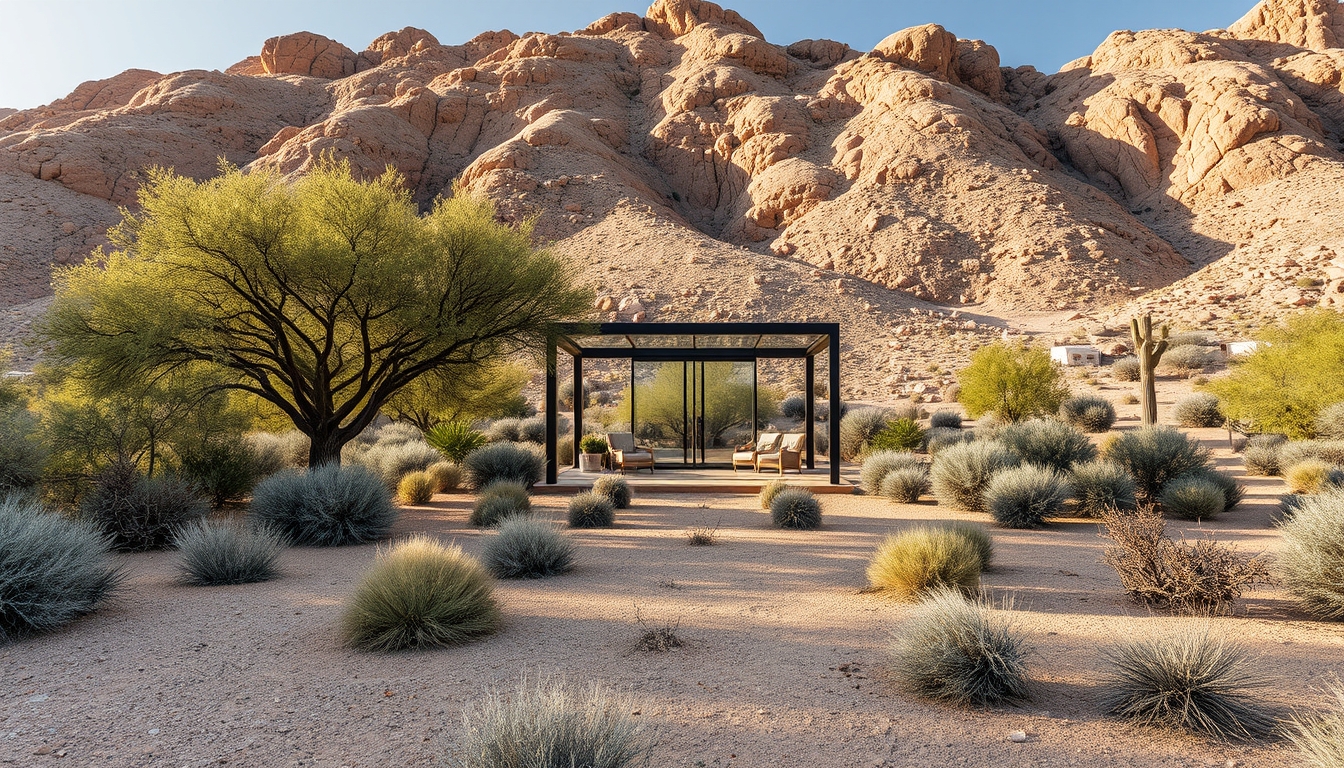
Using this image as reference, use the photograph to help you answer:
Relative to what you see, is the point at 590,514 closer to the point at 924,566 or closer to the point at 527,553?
the point at 527,553

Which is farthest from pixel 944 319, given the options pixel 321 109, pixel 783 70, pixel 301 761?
pixel 321 109

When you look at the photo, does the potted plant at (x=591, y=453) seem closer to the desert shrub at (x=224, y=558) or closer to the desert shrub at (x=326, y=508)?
the desert shrub at (x=326, y=508)

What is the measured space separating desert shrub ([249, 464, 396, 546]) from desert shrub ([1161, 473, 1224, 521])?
11963 mm

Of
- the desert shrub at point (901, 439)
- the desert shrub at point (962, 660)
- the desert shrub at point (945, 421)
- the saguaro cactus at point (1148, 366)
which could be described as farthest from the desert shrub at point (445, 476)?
the saguaro cactus at point (1148, 366)

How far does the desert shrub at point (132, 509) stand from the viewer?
9328mm

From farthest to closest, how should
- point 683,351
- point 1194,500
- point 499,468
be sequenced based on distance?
point 683,351, point 499,468, point 1194,500

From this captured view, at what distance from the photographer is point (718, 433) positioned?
18.9 meters

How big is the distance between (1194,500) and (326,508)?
12.8 metres

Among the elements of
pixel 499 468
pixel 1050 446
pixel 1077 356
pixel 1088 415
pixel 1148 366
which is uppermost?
pixel 1077 356

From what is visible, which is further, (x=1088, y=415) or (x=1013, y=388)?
(x=1088, y=415)

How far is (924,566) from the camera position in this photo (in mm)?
6609

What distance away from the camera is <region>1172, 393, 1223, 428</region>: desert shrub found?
22281mm

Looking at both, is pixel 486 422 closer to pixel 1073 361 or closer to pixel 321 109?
pixel 1073 361

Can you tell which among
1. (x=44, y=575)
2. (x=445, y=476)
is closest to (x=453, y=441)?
(x=445, y=476)
